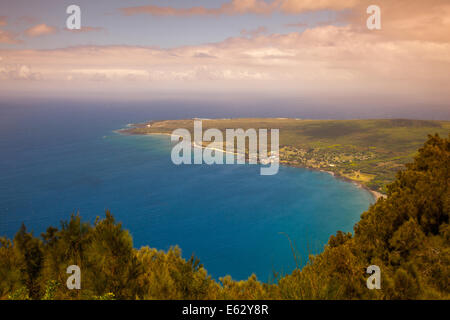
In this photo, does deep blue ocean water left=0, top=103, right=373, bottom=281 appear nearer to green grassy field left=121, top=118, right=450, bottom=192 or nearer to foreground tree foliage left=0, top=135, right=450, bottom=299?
green grassy field left=121, top=118, right=450, bottom=192

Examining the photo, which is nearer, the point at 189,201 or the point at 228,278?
the point at 228,278

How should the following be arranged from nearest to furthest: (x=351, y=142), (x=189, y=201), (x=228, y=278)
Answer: (x=228, y=278) → (x=189, y=201) → (x=351, y=142)

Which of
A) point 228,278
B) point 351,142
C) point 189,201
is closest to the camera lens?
point 228,278

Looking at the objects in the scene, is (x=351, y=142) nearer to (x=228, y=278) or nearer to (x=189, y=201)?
(x=189, y=201)

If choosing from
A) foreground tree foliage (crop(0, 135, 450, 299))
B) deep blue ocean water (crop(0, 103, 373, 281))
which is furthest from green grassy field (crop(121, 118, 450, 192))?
A: foreground tree foliage (crop(0, 135, 450, 299))

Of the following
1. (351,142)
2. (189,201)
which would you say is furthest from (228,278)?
(351,142)

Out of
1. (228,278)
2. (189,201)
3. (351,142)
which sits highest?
(351,142)
